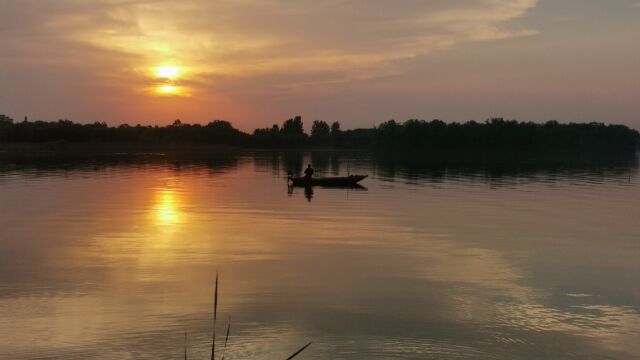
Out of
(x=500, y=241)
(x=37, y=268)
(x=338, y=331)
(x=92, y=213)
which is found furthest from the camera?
(x=92, y=213)

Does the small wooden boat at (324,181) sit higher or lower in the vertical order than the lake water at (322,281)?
higher

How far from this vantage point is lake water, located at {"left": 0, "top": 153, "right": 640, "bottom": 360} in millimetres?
14414

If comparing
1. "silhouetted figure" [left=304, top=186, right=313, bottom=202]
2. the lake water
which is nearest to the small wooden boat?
"silhouetted figure" [left=304, top=186, right=313, bottom=202]

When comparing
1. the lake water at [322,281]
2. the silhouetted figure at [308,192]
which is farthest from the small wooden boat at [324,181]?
the lake water at [322,281]

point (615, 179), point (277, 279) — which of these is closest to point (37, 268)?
point (277, 279)

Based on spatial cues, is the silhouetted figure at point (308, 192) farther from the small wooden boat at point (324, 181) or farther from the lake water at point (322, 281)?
the lake water at point (322, 281)

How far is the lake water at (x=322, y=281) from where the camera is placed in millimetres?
14414

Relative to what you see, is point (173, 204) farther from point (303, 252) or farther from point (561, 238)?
point (561, 238)

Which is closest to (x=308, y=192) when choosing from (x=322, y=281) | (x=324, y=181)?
(x=324, y=181)

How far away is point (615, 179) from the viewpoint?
240ft

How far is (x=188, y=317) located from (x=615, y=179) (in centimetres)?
6817

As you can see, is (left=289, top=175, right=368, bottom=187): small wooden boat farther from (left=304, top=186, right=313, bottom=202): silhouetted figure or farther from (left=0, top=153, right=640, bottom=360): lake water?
(left=0, top=153, right=640, bottom=360): lake water

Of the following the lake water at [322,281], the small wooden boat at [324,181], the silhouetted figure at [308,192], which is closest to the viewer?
the lake water at [322,281]

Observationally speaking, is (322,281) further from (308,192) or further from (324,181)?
(324,181)
